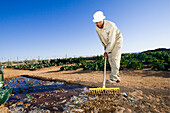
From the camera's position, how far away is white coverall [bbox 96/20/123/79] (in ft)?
12.6

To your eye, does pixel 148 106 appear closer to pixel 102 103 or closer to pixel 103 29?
pixel 102 103

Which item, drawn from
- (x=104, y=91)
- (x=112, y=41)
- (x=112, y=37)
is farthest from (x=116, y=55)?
(x=104, y=91)

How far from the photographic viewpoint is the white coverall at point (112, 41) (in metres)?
3.84

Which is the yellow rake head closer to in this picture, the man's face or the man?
the man

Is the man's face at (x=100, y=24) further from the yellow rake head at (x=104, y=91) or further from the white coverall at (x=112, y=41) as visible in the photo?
the yellow rake head at (x=104, y=91)

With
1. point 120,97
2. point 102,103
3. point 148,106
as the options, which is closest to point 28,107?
A: point 102,103

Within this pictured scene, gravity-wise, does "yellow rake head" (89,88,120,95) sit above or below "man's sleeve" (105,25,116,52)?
below

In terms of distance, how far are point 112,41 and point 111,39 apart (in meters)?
0.07

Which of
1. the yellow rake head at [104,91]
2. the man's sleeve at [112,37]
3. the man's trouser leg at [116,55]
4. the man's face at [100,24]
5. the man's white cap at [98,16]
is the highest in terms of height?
the man's white cap at [98,16]

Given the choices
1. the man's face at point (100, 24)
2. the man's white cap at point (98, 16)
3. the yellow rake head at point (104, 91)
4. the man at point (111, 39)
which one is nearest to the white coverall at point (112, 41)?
the man at point (111, 39)

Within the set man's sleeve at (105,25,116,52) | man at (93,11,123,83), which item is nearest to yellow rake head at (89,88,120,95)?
man at (93,11,123,83)

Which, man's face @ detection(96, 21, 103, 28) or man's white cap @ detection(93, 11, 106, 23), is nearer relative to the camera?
man's white cap @ detection(93, 11, 106, 23)

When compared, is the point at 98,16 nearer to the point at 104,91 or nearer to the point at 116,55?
the point at 116,55

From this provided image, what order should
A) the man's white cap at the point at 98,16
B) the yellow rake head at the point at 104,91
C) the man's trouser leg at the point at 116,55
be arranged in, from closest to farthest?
the yellow rake head at the point at 104,91 → the man's white cap at the point at 98,16 → the man's trouser leg at the point at 116,55
